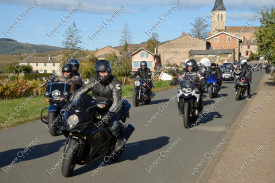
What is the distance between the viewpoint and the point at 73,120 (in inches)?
187

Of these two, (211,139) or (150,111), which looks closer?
(211,139)

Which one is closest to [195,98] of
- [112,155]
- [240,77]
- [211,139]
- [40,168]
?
[211,139]

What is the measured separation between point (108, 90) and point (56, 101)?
9.35 ft

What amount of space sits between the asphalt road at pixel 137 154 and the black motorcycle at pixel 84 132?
1.22 ft

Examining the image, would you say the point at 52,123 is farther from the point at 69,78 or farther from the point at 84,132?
the point at 84,132

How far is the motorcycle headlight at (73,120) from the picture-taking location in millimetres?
4742

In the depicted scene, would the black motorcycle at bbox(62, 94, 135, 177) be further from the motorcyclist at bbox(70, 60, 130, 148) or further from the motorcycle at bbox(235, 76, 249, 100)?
the motorcycle at bbox(235, 76, 249, 100)

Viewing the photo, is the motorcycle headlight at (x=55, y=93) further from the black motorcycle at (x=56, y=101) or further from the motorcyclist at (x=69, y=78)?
the motorcyclist at (x=69, y=78)

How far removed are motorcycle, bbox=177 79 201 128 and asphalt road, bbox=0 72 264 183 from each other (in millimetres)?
367

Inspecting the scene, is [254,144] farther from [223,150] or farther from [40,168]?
[40,168]

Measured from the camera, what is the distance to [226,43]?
3647 inches

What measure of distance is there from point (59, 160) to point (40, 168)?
0.49 meters

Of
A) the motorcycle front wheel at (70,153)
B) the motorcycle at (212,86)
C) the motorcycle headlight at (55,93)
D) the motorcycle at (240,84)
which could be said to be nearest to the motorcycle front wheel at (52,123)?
the motorcycle headlight at (55,93)

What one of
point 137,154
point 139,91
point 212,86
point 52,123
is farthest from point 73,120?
point 212,86
